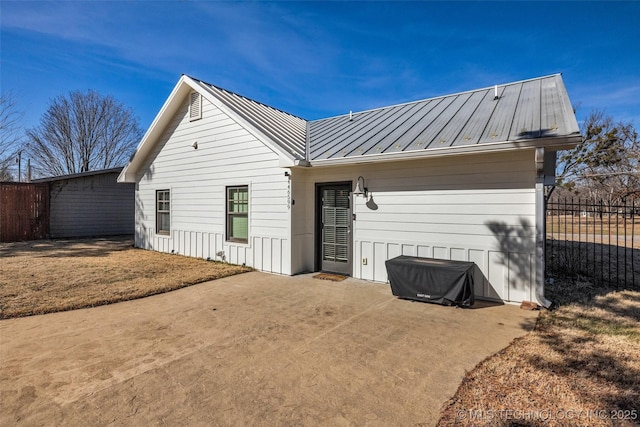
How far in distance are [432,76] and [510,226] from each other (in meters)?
9.03

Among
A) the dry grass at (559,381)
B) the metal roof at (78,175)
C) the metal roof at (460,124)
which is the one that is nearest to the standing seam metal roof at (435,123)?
the metal roof at (460,124)

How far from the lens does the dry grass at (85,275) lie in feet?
16.5

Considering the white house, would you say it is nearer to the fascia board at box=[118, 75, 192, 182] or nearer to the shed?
the fascia board at box=[118, 75, 192, 182]

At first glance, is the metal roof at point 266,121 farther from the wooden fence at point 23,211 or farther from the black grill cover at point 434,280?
the wooden fence at point 23,211

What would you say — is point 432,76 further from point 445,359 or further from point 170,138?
point 445,359

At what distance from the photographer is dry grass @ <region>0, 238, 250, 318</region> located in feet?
16.5

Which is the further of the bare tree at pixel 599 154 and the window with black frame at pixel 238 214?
the bare tree at pixel 599 154

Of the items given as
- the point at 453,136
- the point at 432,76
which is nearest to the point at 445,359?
the point at 453,136

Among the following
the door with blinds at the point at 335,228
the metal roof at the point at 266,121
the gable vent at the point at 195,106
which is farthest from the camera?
the gable vent at the point at 195,106

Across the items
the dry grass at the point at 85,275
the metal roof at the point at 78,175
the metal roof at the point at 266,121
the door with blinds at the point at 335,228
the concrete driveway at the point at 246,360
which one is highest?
the metal roof at the point at 266,121

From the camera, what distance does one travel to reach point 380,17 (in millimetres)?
8234

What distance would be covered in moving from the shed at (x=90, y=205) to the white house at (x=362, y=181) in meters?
5.14

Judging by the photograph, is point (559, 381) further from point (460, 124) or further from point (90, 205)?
point (90, 205)

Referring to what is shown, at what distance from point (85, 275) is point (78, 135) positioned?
23166 millimetres
